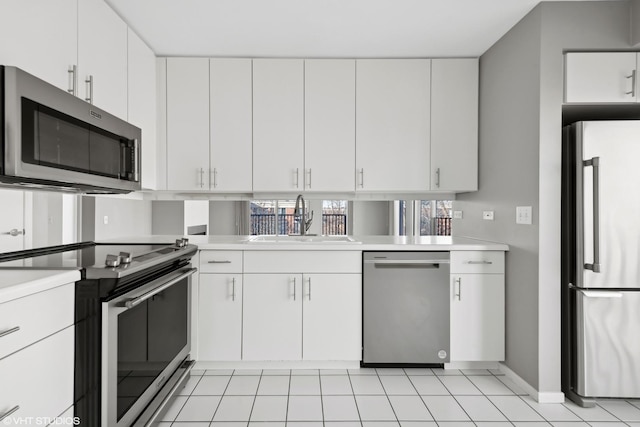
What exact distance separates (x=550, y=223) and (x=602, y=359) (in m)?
0.80

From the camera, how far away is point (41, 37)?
1.66 metres

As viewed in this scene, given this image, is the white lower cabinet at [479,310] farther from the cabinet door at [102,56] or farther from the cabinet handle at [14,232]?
the cabinet handle at [14,232]

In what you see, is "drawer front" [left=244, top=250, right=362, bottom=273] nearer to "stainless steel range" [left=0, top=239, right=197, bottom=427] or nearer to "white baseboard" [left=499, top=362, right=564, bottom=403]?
"stainless steel range" [left=0, top=239, right=197, bottom=427]

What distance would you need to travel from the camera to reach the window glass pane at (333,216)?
129 inches

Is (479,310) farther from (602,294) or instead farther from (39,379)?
(39,379)

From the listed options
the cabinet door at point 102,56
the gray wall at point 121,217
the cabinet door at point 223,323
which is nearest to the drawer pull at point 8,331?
the cabinet door at point 102,56

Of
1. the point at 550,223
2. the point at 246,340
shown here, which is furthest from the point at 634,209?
the point at 246,340

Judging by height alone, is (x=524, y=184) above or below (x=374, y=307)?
above

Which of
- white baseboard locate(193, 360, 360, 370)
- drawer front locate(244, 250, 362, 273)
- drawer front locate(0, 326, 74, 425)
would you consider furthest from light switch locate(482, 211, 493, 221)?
drawer front locate(0, 326, 74, 425)

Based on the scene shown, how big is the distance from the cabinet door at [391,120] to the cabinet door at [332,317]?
0.80 metres

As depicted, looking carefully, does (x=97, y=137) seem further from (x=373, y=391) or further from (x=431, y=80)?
(x=431, y=80)

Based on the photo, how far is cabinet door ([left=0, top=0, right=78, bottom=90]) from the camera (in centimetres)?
149

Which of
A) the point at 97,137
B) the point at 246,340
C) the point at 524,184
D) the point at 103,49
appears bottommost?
the point at 246,340

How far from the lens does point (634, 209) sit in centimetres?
214
